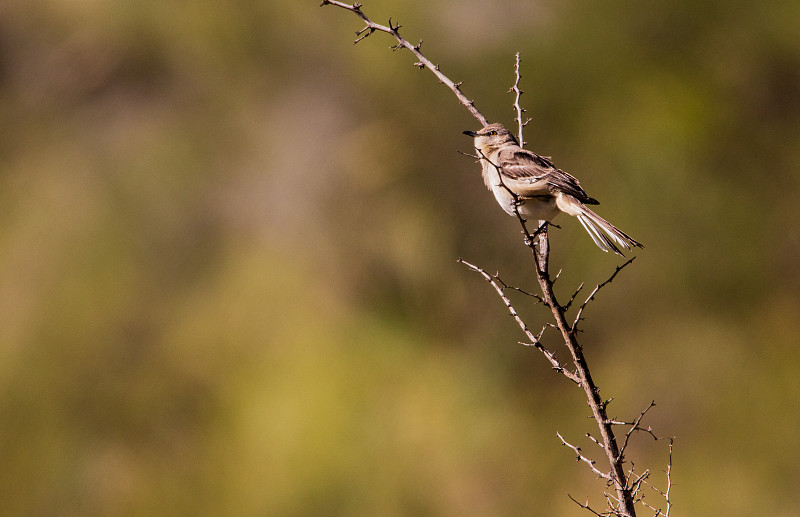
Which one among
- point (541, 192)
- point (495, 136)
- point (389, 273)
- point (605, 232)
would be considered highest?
point (389, 273)

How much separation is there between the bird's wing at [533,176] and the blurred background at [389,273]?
323cm

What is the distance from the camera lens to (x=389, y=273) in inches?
358

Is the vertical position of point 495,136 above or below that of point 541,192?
above

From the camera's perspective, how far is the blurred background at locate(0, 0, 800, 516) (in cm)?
848

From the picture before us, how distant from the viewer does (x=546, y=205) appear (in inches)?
179

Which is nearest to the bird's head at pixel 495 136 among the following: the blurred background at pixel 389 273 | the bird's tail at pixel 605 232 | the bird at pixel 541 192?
the bird at pixel 541 192

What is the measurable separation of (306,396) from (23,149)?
595 centimetres

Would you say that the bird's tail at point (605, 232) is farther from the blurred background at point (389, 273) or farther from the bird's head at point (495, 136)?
the blurred background at point (389, 273)

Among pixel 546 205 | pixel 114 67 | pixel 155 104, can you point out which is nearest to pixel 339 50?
pixel 155 104

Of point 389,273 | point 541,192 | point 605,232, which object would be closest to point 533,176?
point 541,192

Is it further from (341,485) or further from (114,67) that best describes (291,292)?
(114,67)

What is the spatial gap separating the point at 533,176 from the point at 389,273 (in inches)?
184

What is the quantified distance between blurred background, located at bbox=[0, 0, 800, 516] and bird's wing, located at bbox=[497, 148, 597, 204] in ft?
10.6

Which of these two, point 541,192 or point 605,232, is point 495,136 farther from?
point 605,232
